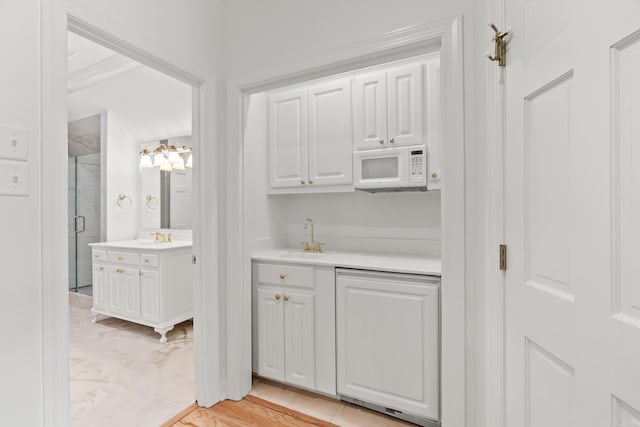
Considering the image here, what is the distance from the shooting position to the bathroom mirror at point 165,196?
3.57 m

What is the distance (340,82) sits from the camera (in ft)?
7.90

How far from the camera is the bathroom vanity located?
2.93 meters

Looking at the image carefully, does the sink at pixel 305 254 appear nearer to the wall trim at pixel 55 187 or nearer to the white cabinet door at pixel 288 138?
the white cabinet door at pixel 288 138

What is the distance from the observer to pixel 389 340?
1788 millimetres

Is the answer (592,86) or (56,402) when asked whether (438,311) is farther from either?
(56,402)

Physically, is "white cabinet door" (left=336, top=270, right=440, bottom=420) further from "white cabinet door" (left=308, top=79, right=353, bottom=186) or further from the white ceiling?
the white ceiling

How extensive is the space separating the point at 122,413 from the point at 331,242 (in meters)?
1.82

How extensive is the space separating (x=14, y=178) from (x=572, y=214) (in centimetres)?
180

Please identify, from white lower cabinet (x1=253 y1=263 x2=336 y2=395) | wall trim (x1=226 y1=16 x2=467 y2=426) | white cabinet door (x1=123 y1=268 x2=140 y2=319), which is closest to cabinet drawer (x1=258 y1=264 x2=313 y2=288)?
white lower cabinet (x1=253 y1=263 x2=336 y2=395)

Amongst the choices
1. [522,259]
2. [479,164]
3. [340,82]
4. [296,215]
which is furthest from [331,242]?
[522,259]

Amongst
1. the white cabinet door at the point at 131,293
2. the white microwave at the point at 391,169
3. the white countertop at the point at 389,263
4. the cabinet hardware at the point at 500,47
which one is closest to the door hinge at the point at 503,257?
the white countertop at the point at 389,263

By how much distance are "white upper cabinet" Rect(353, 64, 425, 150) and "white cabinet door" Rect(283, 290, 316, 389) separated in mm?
1192

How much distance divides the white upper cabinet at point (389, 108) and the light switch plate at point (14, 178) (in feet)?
6.08

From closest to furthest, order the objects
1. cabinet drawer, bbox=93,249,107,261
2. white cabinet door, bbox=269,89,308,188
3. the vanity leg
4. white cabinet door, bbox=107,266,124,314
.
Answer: white cabinet door, bbox=269,89,308,188, the vanity leg, white cabinet door, bbox=107,266,124,314, cabinet drawer, bbox=93,249,107,261
